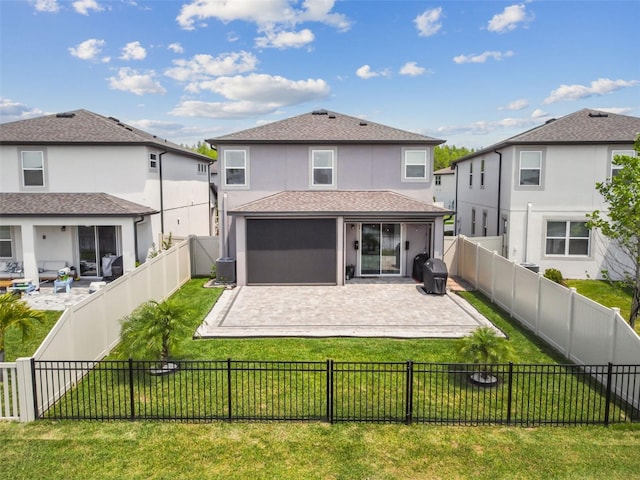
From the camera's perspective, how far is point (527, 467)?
22.6 feet

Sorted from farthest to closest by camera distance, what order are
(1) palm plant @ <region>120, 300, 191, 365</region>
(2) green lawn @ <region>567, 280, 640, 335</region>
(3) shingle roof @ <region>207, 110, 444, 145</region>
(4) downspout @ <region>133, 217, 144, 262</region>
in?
(3) shingle roof @ <region>207, 110, 444, 145</region>, (4) downspout @ <region>133, 217, 144, 262</region>, (2) green lawn @ <region>567, 280, 640, 335</region>, (1) palm plant @ <region>120, 300, 191, 365</region>

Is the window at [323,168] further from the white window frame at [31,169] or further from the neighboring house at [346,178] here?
the white window frame at [31,169]

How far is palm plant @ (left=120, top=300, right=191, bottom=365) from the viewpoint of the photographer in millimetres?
9789

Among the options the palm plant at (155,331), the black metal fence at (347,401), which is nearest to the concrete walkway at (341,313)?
the palm plant at (155,331)

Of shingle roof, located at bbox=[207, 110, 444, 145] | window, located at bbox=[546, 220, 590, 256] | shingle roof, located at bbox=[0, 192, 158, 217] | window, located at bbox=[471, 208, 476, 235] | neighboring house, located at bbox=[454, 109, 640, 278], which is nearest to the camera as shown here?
shingle roof, located at bbox=[0, 192, 158, 217]

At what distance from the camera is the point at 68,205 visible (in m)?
19.3

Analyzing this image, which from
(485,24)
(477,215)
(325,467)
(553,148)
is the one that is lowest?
(325,467)

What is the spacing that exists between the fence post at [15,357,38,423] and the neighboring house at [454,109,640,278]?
18.4m

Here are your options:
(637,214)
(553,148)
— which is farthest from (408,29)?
(637,214)

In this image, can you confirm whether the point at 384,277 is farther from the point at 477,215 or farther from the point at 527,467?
the point at 527,467

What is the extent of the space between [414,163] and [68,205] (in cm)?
1447

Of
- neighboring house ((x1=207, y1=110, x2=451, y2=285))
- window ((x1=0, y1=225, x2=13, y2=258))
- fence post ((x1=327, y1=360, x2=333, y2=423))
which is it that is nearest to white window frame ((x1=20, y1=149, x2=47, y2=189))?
window ((x1=0, y1=225, x2=13, y2=258))

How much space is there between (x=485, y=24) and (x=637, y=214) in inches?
437

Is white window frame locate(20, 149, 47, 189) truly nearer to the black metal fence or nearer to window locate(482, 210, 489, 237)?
the black metal fence
